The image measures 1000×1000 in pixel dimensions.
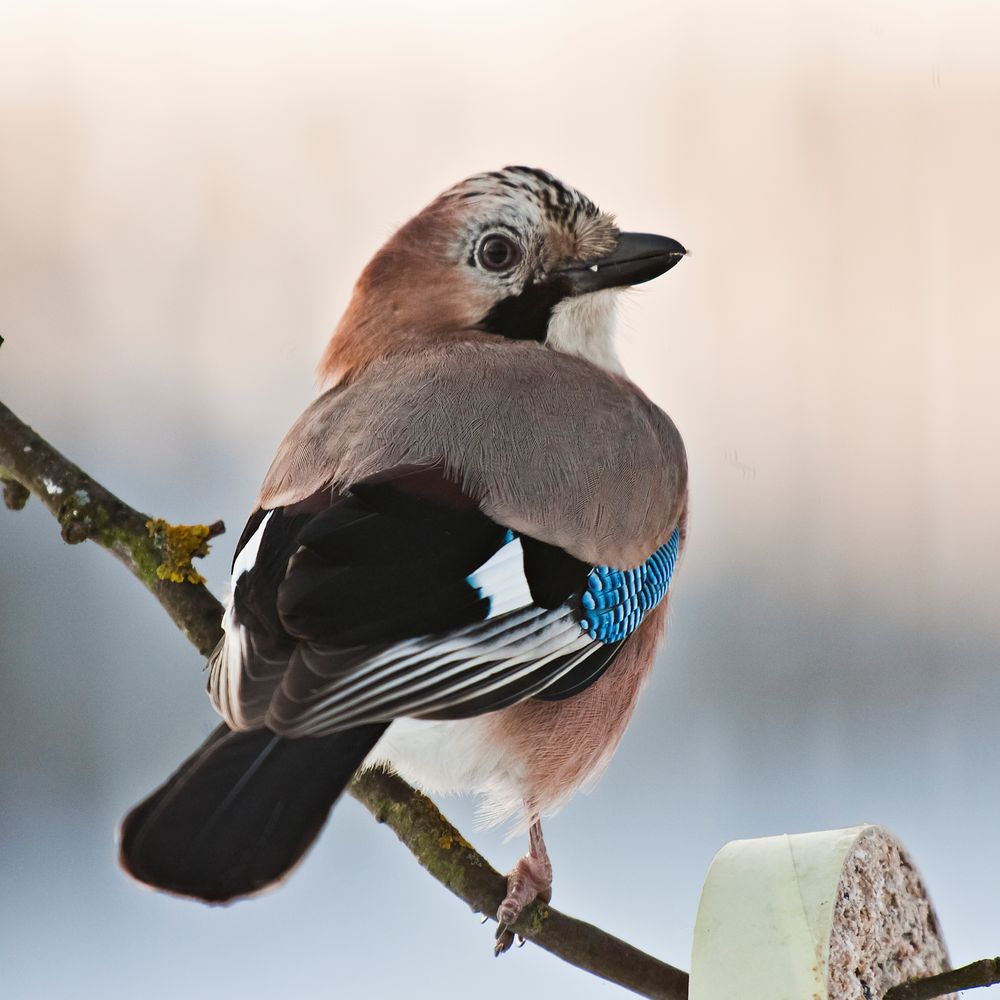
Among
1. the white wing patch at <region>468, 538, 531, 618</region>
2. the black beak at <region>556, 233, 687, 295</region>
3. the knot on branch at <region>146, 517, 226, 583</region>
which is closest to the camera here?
the white wing patch at <region>468, 538, 531, 618</region>

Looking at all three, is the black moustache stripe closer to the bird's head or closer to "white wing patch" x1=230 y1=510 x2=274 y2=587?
the bird's head

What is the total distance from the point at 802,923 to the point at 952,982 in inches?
4.4

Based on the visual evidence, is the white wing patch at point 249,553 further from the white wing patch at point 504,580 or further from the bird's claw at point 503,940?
the bird's claw at point 503,940

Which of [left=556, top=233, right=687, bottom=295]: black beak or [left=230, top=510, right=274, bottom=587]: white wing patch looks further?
[left=556, top=233, right=687, bottom=295]: black beak

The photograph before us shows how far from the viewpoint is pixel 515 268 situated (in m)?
1.62

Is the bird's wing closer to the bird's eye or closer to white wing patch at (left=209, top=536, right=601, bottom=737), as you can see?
white wing patch at (left=209, top=536, right=601, bottom=737)

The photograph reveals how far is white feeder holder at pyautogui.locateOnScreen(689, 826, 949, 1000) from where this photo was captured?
104 centimetres

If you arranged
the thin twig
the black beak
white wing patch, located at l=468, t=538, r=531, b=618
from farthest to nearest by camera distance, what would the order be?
1. the black beak
2. white wing patch, located at l=468, t=538, r=531, b=618
3. the thin twig

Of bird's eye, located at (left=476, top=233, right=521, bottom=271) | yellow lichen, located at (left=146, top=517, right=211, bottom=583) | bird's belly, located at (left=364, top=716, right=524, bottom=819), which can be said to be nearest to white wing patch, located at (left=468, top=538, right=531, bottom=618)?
bird's belly, located at (left=364, top=716, right=524, bottom=819)

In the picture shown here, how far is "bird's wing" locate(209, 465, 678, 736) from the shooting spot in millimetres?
1065

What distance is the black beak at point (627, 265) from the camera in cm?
160

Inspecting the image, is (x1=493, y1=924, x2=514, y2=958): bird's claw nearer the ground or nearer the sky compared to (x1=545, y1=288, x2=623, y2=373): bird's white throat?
nearer the ground

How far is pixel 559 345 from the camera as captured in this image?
1.63 meters

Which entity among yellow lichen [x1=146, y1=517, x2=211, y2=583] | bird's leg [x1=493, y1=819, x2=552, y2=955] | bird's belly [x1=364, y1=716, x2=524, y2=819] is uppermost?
yellow lichen [x1=146, y1=517, x2=211, y2=583]
